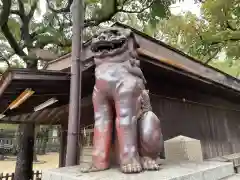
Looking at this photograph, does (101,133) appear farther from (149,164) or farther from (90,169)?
(149,164)

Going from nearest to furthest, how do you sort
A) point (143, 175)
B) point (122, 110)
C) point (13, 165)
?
point (143, 175) → point (122, 110) → point (13, 165)

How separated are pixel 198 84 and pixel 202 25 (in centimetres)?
738

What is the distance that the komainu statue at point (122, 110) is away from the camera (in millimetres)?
3307

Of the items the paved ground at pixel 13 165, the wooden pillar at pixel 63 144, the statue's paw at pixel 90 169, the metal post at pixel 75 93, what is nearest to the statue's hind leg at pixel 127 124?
the statue's paw at pixel 90 169

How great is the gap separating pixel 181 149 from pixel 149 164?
1.76m

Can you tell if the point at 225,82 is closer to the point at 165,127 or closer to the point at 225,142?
the point at 225,142

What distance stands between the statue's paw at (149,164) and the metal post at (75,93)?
1.27 m

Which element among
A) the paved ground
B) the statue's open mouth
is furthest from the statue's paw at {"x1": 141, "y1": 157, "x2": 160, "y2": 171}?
the paved ground

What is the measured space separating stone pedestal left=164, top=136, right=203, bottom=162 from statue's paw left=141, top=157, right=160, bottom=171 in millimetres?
1614

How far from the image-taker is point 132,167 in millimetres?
3084

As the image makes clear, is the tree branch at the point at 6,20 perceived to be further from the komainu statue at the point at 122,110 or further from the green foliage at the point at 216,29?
the komainu statue at the point at 122,110

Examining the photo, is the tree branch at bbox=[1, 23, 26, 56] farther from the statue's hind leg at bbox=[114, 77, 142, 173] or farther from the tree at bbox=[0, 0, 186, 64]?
the statue's hind leg at bbox=[114, 77, 142, 173]

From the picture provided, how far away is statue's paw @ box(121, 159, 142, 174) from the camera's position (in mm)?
3060

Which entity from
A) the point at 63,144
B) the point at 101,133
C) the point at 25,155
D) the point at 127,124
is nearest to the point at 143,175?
the point at 127,124
